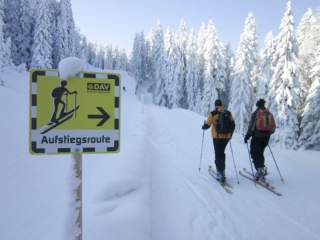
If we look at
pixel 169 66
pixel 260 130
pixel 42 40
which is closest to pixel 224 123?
pixel 260 130

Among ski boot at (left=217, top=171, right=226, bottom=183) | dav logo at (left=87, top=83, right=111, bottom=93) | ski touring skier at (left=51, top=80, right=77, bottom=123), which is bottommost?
ski boot at (left=217, top=171, right=226, bottom=183)

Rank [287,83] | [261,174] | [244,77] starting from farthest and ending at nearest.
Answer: [244,77], [287,83], [261,174]

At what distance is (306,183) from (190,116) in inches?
491

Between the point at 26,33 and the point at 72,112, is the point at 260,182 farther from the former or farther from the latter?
the point at 26,33

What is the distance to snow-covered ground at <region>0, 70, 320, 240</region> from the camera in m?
3.56

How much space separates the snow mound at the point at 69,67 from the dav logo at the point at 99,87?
0.18 m

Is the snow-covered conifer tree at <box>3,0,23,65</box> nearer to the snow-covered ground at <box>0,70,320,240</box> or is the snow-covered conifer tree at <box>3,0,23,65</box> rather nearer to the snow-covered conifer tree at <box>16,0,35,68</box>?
the snow-covered conifer tree at <box>16,0,35,68</box>

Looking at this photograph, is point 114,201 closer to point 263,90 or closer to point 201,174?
point 201,174

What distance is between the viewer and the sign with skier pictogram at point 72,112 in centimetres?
224

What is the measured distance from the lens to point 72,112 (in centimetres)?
229

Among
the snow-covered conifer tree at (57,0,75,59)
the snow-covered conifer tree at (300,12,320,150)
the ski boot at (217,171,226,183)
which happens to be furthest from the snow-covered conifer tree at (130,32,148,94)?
→ the ski boot at (217,171,226,183)

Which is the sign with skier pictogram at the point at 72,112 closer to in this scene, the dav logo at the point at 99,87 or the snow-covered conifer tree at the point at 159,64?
the dav logo at the point at 99,87

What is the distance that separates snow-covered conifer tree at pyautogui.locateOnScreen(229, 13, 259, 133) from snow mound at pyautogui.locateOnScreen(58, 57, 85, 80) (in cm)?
2927

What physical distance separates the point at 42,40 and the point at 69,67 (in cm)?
4045
